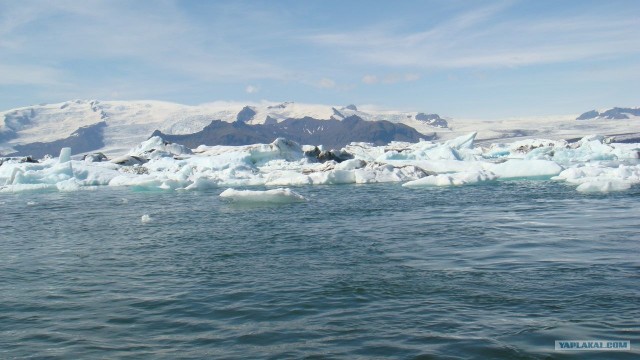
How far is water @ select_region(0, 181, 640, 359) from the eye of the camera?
6688 millimetres

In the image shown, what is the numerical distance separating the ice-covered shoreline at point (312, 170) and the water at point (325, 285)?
1171cm

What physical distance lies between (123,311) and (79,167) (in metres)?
36.3

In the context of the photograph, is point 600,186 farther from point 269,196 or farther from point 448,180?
point 269,196

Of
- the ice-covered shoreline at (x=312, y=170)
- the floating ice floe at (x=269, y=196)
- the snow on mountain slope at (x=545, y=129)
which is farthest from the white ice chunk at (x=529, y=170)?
the snow on mountain slope at (x=545, y=129)

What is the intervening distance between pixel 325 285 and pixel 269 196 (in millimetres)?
13337

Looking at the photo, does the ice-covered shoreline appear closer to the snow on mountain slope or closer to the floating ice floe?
the floating ice floe

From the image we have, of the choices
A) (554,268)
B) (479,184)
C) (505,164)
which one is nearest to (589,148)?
(505,164)

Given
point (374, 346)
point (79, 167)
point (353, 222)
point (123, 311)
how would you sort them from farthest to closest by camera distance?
point (79, 167) → point (353, 222) → point (123, 311) → point (374, 346)

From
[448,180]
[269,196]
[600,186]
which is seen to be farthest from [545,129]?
[269,196]

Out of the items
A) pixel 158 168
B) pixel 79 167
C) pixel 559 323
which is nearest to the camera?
pixel 559 323

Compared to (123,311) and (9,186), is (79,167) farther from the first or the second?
(123,311)

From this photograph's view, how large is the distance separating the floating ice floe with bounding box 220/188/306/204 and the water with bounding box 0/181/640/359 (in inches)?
163

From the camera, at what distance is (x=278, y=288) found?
9.29 meters

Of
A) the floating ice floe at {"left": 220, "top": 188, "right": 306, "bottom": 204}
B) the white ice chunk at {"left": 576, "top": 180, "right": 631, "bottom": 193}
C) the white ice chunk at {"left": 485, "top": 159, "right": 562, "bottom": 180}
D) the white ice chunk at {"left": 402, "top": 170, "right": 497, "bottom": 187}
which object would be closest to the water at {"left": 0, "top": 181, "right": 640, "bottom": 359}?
the floating ice floe at {"left": 220, "top": 188, "right": 306, "bottom": 204}
